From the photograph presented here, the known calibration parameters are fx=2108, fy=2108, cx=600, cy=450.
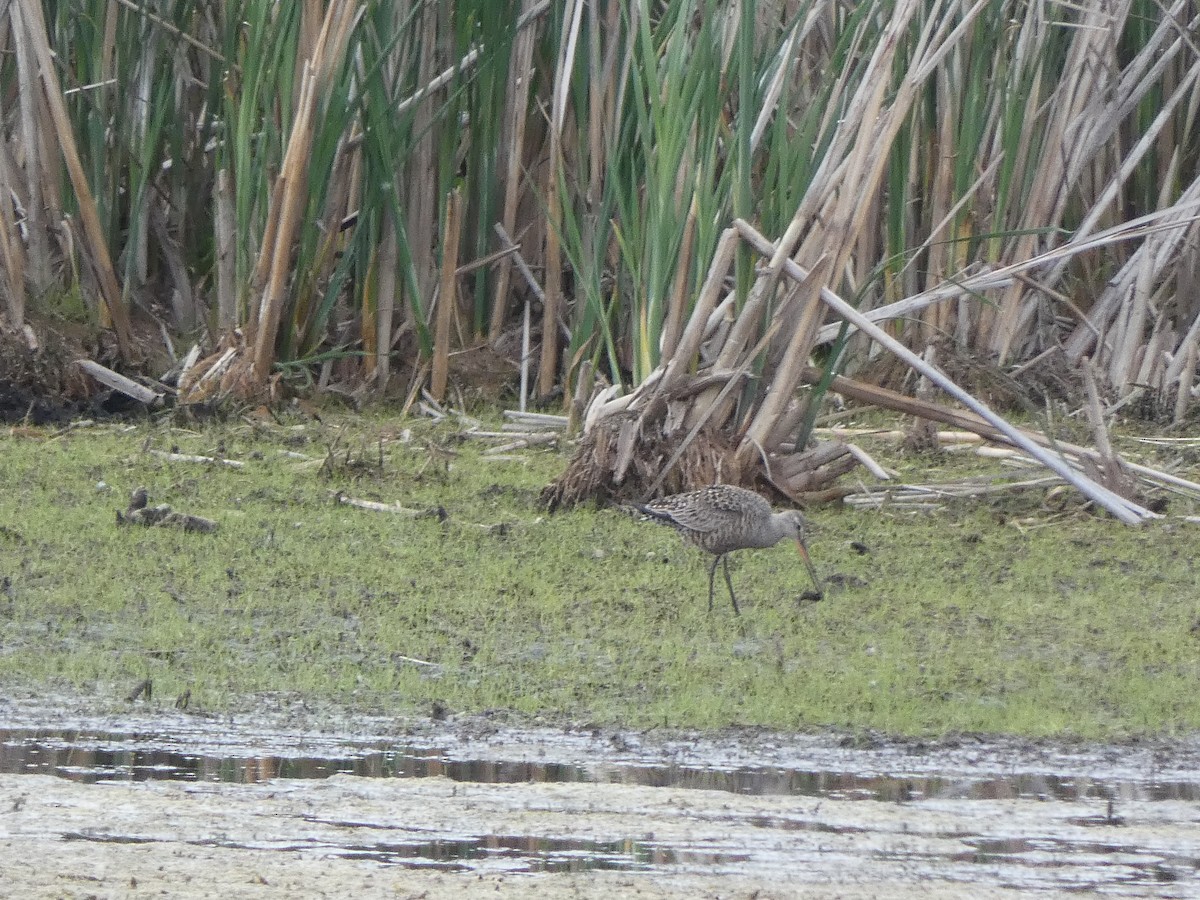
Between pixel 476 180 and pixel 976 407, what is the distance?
12.8 feet

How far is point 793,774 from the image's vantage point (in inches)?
181

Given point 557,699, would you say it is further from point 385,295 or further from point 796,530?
point 385,295

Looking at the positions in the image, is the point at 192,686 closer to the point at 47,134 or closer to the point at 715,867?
the point at 715,867

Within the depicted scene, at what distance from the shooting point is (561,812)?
13.7 feet

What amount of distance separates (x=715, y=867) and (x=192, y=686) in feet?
6.33

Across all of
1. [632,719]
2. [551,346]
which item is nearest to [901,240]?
[551,346]

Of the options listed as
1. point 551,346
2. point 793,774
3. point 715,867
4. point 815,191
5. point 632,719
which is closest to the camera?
point 715,867

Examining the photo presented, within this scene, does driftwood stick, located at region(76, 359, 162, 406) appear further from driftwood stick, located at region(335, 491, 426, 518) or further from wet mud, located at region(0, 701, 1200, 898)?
wet mud, located at region(0, 701, 1200, 898)

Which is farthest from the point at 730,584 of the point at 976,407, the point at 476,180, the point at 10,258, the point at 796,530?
the point at 10,258

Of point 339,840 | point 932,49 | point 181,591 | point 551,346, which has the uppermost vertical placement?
point 932,49

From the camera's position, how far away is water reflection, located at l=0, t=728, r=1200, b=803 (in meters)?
4.44

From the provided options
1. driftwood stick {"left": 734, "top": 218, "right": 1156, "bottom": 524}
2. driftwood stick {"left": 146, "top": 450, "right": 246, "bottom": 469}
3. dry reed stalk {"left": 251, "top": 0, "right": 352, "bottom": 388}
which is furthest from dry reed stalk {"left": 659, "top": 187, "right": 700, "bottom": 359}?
dry reed stalk {"left": 251, "top": 0, "right": 352, "bottom": 388}

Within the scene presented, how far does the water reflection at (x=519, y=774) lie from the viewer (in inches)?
175

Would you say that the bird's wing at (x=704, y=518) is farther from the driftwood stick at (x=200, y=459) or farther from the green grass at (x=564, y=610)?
the driftwood stick at (x=200, y=459)
